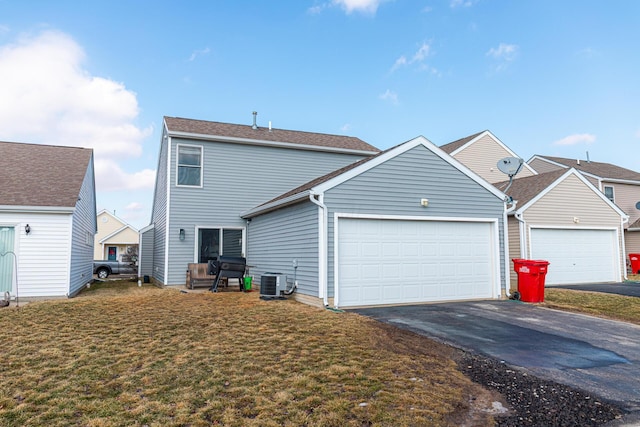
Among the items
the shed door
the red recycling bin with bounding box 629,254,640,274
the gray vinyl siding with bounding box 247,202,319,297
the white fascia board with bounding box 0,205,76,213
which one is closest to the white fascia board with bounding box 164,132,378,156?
the gray vinyl siding with bounding box 247,202,319,297

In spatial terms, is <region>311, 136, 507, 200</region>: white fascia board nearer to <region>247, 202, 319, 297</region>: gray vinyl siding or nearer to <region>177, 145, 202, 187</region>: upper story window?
<region>247, 202, 319, 297</region>: gray vinyl siding

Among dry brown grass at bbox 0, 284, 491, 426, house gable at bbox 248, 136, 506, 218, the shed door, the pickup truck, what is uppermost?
house gable at bbox 248, 136, 506, 218

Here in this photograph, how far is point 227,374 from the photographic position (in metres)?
4.28

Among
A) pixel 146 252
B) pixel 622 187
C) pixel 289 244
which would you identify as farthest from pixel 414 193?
pixel 622 187

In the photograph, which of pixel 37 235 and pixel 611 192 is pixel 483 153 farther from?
pixel 37 235

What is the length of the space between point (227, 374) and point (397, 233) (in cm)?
612

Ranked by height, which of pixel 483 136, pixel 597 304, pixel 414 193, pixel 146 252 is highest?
pixel 483 136

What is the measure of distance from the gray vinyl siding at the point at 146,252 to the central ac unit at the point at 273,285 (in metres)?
10.1

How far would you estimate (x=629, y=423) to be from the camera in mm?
3172

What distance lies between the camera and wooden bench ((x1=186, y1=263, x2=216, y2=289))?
509 inches

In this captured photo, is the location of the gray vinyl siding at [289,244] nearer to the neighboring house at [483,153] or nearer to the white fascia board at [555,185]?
the white fascia board at [555,185]

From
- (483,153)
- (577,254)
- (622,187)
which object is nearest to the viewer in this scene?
(577,254)

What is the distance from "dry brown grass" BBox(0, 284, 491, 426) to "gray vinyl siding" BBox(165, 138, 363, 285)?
6503 millimetres

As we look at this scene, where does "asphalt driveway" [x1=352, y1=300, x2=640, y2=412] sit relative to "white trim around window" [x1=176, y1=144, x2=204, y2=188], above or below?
below
